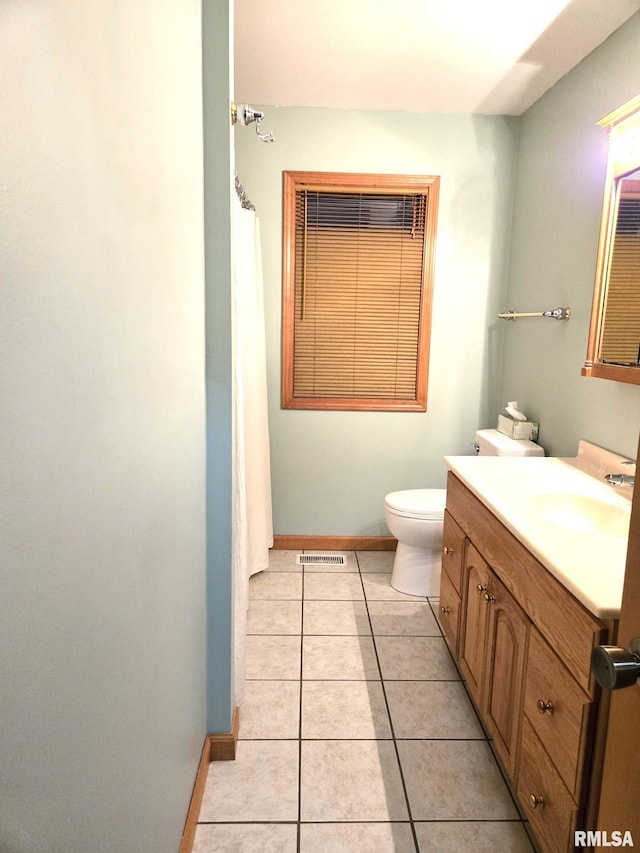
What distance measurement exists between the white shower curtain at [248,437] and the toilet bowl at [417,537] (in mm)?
679

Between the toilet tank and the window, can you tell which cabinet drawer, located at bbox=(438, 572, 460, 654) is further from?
the window

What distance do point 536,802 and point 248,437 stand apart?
185cm

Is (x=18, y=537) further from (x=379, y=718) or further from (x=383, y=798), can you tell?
(x=379, y=718)

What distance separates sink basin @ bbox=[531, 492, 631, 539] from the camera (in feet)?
5.87

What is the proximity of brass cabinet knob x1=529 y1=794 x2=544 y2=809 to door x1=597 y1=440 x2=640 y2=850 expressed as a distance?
62cm

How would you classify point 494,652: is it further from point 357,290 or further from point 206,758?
point 357,290

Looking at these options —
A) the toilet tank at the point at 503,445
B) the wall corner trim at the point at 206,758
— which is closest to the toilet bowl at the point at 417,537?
the toilet tank at the point at 503,445

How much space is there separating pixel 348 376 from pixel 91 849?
8.90 ft

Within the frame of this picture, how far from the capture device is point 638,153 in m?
1.93

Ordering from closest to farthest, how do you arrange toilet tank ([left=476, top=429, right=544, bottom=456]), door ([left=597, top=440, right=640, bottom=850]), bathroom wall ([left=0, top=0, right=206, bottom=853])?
bathroom wall ([left=0, top=0, right=206, bottom=853])
door ([left=597, top=440, right=640, bottom=850])
toilet tank ([left=476, top=429, right=544, bottom=456])

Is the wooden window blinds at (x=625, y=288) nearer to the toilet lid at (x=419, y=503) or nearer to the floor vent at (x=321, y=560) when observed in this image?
the toilet lid at (x=419, y=503)

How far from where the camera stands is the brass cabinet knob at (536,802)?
1.36m

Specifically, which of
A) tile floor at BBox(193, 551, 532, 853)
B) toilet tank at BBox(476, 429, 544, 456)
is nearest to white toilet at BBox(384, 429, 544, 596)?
toilet tank at BBox(476, 429, 544, 456)

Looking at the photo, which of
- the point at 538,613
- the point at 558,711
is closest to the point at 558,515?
the point at 538,613
